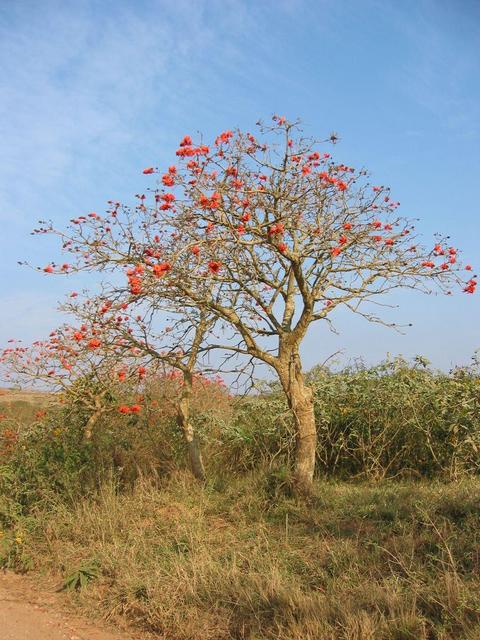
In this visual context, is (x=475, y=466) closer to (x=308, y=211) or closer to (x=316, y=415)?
(x=316, y=415)

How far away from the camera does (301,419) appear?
6.46 m

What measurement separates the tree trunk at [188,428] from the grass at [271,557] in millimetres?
161

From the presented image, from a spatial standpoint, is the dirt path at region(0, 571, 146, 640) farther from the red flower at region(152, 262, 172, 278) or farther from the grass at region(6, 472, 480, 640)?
the red flower at region(152, 262, 172, 278)

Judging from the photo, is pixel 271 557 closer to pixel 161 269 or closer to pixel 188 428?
pixel 188 428

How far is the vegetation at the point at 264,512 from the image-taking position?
13.0 feet

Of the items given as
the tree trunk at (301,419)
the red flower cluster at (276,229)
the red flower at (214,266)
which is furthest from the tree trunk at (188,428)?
the red flower cluster at (276,229)

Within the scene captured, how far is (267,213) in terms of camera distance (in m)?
6.07

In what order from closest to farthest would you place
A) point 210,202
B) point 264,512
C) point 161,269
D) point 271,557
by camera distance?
1. point 271,557
2. point 161,269
3. point 210,202
4. point 264,512

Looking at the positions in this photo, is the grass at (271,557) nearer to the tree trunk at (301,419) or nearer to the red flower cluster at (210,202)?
the tree trunk at (301,419)

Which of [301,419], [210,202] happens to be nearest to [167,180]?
[210,202]

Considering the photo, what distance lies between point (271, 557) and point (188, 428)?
2351mm

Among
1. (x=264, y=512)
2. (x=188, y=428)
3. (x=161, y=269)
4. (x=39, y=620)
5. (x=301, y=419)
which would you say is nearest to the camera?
(x=39, y=620)

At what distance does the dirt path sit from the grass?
0.17 m

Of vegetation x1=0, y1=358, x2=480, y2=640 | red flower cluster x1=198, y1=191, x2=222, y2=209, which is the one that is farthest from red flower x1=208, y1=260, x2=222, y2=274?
vegetation x1=0, y1=358, x2=480, y2=640
